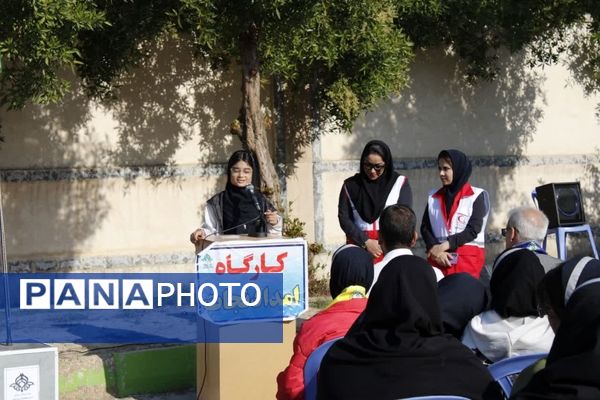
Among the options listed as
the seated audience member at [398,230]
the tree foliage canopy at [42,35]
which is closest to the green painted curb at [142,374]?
the tree foliage canopy at [42,35]

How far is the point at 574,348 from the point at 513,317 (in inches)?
55.6

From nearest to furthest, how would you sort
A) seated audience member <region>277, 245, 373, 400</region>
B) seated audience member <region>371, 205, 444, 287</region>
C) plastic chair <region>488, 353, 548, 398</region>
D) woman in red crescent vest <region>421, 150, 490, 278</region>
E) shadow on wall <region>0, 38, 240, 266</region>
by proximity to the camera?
1. plastic chair <region>488, 353, 548, 398</region>
2. seated audience member <region>277, 245, 373, 400</region>
3. seated audience member <region>371, 205, 444, 287</region>
4. woman in red crescent vest <region>421, 150, 490, 278</region>
5. shadow on wall <region>0, 38, 240, 266</region>

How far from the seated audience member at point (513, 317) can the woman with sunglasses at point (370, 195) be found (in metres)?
2.34

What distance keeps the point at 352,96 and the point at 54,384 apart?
17.1 ft

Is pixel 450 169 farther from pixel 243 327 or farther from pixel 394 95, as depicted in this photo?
pixel 394 95

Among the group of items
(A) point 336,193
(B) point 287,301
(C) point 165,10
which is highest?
(C) point 165,10

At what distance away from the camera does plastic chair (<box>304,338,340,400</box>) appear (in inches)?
143

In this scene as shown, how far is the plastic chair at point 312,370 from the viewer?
363 cm

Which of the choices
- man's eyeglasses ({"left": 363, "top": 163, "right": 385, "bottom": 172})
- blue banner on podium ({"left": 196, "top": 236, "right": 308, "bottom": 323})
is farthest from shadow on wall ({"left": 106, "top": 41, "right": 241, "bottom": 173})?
blue banner on podium ({"left": 196, "top": 236, "right": 308, "bottom": 323})

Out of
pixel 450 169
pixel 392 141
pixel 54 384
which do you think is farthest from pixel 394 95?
pixel 54 384

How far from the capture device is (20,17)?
6.83m

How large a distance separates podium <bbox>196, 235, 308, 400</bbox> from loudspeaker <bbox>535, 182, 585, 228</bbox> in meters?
5.60

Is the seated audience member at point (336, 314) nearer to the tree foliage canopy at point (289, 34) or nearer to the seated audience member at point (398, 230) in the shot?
the seated audience member at point (398, 230)

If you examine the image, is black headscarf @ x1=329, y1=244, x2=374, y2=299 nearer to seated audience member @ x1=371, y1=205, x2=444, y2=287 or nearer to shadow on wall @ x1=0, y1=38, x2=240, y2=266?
seated audience member @ x1=371, y1=205, x2=444, y2=287
